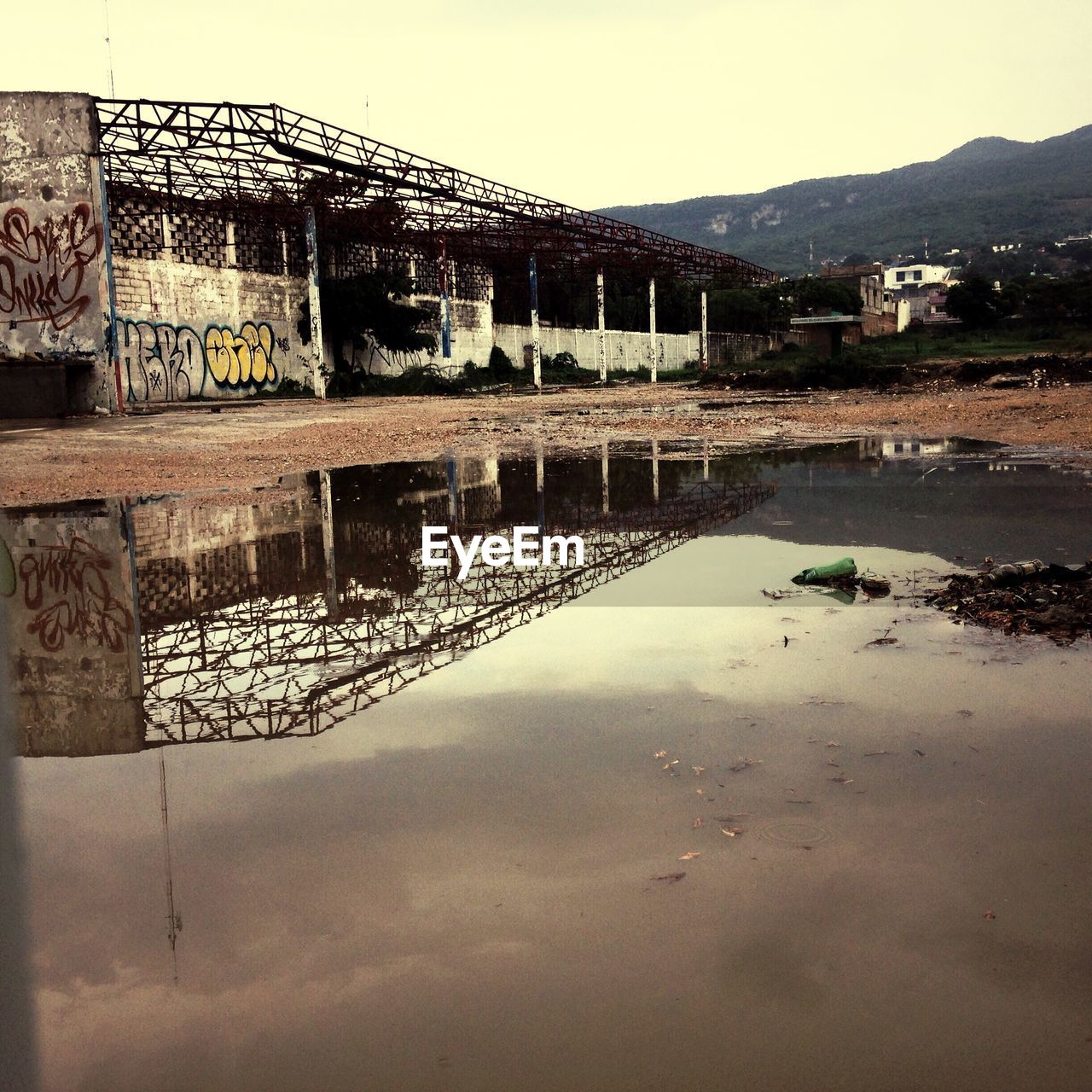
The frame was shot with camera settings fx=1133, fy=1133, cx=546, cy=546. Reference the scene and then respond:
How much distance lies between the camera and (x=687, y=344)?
65.8 m

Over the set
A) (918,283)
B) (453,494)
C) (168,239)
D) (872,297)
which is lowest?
(453,494)

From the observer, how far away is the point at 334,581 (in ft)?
24.8

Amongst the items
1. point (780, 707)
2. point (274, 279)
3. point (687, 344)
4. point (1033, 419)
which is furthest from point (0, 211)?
point (687, 344)

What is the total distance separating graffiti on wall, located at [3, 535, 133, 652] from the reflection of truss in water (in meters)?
0.35

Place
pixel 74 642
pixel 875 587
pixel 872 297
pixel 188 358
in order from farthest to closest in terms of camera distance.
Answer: pixel 872 297
pixel 188 358
pixel 875 587
pixel 74 642

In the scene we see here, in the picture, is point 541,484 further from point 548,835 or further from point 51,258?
point 51,258

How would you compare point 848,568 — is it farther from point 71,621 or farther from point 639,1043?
point 639,1043

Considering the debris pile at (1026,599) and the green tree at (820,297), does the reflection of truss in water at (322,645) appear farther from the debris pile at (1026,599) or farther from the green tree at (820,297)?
the green tree at (820,297)

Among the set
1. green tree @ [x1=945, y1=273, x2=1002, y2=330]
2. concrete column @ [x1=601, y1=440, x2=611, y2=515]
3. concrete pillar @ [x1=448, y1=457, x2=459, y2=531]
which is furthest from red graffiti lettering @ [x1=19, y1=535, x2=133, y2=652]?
green tree @ [x1=945, y1=273, x2=1002, y2=330]

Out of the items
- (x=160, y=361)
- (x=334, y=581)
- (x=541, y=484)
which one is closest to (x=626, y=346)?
(x=160, y=361)

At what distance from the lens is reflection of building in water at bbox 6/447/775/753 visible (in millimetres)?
5109

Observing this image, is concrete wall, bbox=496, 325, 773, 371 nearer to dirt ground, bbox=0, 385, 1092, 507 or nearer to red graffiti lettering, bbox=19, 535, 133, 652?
dirt ground, bbox=0, 385, 1092, 507

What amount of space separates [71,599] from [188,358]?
27335mm

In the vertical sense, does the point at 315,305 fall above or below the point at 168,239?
below
